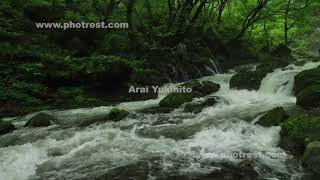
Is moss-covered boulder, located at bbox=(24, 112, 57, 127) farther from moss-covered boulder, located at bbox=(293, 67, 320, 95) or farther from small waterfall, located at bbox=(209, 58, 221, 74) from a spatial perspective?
small waterfall, located at bbox=(209, 58, 221, 74)

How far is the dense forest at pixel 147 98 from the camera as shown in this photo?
30.1 ft

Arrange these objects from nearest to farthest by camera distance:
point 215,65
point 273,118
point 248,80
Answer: point 273,118, point 248,80, point 215,65

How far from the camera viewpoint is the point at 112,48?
69.2ft

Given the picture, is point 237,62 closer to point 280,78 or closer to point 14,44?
point 280,78

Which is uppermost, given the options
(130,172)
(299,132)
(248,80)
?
(248,80)

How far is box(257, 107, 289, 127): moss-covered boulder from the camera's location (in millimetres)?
11586

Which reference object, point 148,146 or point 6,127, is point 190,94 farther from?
point 6,127

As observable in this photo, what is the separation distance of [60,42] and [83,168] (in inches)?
518

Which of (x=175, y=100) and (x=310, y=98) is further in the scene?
(x=175, y=100)

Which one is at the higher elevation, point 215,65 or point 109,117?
point 215,65

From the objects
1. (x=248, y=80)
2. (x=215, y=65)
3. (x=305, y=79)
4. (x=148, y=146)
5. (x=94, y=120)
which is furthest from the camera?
(x=215, y=65)

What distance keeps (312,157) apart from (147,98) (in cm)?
1016

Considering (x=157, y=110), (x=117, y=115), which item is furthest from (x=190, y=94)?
(x=117, y=115)

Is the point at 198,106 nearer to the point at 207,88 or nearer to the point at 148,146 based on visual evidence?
the point at 207,88
